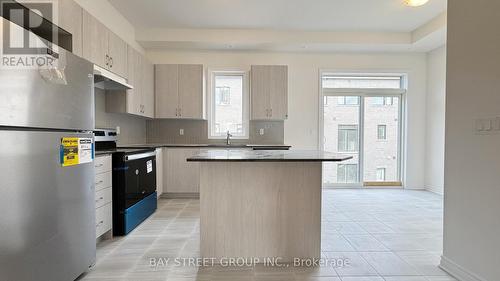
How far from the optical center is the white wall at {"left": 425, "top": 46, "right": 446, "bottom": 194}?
485 cm

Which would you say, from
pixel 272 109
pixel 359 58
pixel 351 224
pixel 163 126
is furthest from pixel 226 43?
pixel 351 224

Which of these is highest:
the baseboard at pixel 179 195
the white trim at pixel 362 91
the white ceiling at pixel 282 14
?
the white ceiling at pixel 282 14

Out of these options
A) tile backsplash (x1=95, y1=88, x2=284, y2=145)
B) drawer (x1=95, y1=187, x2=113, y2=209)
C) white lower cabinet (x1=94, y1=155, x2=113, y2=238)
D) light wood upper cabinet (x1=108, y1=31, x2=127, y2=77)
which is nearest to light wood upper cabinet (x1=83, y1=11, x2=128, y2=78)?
light wood upper cabinet (x1=108, y1=31, x2=127, y2=77)

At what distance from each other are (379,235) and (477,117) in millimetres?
1610

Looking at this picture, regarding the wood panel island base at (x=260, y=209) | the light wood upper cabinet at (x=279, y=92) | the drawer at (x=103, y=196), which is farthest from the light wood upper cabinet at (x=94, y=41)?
the light wood upper cabinet at (x=279, y=92)

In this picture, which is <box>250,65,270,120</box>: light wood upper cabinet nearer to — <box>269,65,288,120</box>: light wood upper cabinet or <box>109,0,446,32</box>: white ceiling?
<box>269,65,288,120</box>: light wood upper cabinet

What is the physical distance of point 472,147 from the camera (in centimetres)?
189

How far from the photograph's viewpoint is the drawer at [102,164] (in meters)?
2.46

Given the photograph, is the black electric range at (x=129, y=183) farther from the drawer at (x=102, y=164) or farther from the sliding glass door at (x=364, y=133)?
the sliding glass door at (x=364, y=133)

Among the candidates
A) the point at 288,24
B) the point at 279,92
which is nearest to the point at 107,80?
the point at 279,92

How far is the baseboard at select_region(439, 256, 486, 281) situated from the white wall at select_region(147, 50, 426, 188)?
10.6 feet

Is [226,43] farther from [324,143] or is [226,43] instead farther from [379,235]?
[379,235]

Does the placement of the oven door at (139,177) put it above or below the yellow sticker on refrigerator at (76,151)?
below

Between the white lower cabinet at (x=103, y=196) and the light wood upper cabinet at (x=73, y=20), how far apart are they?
111 cm
